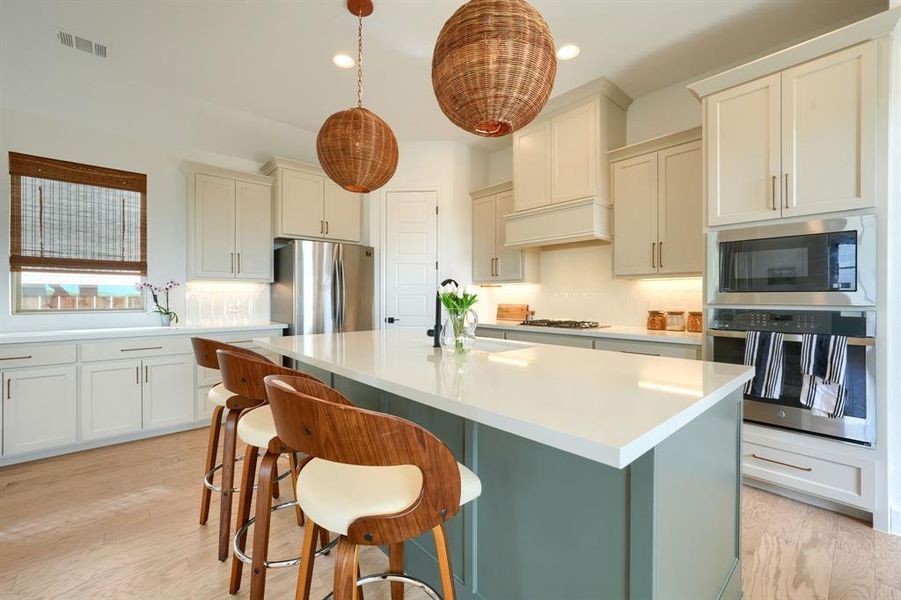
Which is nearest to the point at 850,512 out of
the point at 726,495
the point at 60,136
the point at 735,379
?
the point at 726,495

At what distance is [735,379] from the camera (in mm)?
1215

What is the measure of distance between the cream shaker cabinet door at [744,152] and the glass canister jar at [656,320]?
3.24 feet

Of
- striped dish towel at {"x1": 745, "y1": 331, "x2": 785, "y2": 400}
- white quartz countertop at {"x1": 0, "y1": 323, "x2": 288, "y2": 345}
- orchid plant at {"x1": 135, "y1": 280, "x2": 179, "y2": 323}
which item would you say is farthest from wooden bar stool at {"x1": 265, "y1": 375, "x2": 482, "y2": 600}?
orchid plant at {"x1": 135, "y1": 280, "x2": 179, "y2": 323}

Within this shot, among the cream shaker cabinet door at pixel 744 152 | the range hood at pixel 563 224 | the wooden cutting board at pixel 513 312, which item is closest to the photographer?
the cream shaker cabinet door at pixel 744 152

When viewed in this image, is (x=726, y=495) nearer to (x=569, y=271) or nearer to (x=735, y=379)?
(x=735, y=379)

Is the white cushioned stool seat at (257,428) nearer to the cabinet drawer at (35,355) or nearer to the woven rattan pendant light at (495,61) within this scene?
the woven rattan pendant light at (495,61)

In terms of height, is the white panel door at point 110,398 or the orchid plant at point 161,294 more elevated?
the orchid plant at point 161,294

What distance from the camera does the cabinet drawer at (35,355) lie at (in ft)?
8.74

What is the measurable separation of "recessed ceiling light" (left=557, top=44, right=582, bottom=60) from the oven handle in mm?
2194

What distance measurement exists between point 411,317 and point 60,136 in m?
3.43

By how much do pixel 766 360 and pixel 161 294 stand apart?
467 cm

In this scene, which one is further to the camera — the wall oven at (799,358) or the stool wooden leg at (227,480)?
the wall oven at (799,358)

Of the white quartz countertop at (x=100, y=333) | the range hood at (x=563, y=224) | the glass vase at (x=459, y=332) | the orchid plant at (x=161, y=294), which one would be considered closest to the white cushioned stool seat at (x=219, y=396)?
the glass vase at (x=459, y=332)

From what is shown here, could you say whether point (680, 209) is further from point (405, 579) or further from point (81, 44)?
point (81, 44)
